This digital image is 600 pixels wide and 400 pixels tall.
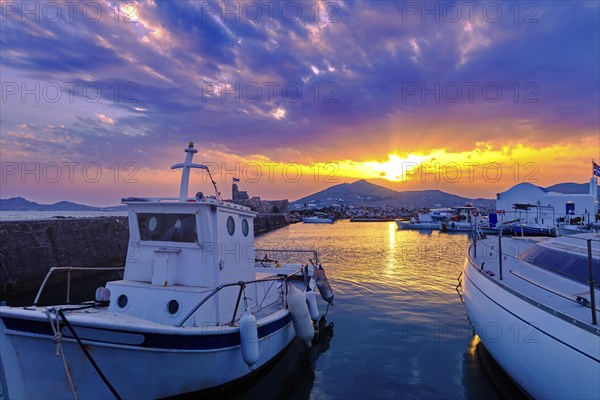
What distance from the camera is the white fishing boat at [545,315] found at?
5.05 m

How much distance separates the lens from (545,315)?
19.3 feet

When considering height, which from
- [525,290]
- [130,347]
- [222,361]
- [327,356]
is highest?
[525,290]

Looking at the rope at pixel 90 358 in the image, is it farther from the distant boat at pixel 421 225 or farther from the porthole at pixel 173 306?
the distant boat at pixel 421 225

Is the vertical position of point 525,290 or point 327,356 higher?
point 525,290

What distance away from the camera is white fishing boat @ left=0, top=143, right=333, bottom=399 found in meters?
6.13

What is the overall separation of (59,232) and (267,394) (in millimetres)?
19093

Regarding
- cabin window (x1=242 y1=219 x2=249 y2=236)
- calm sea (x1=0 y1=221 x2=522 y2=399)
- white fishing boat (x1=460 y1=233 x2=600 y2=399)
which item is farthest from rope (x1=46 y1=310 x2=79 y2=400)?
white fishing boat (x1=460 y1=233 x2=600 y2=399)

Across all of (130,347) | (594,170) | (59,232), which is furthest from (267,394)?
(594,170)

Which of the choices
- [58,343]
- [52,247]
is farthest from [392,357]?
[52,247]

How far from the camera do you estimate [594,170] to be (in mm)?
38219

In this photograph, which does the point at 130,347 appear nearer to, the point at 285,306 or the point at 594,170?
the point at 285,306

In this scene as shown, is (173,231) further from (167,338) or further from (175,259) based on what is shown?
(167,338)

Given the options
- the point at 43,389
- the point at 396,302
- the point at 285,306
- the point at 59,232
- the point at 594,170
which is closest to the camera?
the point at 43,389

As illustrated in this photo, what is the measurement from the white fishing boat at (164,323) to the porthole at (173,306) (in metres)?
0.02
